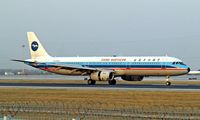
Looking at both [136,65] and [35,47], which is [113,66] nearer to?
[136,65]

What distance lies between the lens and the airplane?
6475cm

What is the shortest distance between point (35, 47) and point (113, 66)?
15.2 meters

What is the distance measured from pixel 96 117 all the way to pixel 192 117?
3531mm

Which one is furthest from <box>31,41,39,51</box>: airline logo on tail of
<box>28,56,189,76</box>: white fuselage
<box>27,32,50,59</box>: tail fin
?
<box>28,56,189,76</box>: white fuselage

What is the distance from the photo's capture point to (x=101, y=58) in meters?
69.9

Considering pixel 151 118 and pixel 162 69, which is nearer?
pixel 151 118

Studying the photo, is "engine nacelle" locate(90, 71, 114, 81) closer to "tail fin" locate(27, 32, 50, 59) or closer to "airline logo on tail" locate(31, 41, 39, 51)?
"tail fin" locate(27, 32, 50, 59)

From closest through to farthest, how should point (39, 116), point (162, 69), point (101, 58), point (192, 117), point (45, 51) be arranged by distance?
point (192, 117), point (39, 116), point (162, 69), point (101, 58), point (45, 51)

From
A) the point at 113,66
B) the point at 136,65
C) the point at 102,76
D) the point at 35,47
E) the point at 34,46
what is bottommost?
the point at 102,76

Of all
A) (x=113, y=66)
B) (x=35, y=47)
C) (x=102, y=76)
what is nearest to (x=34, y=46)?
(x=35, y=47)

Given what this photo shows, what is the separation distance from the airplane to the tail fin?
1.16 meters

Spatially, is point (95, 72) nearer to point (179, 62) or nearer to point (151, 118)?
point (179, 62)

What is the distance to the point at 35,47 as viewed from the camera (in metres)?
77.4

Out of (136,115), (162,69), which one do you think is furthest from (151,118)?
(162,69)
